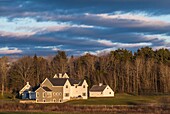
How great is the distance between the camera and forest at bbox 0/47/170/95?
109375 mm

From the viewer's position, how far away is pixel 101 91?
101 meters

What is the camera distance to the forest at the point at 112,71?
10938cm

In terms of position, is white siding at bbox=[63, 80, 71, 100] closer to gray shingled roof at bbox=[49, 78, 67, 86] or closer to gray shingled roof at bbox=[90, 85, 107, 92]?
gray shingled roof at bbox=[49, 78, 67, 86]

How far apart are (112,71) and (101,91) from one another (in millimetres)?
15116

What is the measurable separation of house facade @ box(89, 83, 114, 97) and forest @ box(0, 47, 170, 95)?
268 inches

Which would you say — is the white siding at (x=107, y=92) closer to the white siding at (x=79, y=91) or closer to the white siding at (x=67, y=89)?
the white siding at (x=79, y=91)

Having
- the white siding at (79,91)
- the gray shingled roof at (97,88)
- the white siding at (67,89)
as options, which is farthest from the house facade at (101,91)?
the white siding at (67,89)

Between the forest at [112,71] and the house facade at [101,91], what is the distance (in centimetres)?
682

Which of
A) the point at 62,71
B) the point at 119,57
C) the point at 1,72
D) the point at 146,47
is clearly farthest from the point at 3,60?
the point at 146,47

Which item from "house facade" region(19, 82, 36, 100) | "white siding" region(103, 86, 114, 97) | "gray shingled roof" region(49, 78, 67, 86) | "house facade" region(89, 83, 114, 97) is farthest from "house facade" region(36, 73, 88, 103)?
"white siding" region(103, 86, 114, 97)

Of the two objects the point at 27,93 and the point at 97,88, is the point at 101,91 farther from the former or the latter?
the point at 27,93

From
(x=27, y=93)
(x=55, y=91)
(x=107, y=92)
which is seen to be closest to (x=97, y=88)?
(x=107, y=92)

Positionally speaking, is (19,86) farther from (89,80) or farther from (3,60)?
(89,80)

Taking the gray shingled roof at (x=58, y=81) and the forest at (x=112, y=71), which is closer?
the gray shingled roof at (x=58, y=81)
